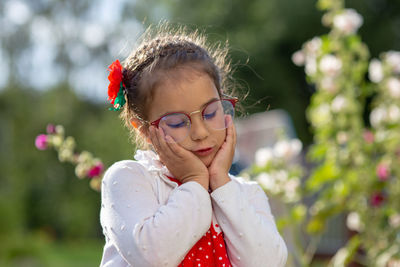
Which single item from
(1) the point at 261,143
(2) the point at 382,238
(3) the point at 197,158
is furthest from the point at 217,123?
(1) the point at 261,143

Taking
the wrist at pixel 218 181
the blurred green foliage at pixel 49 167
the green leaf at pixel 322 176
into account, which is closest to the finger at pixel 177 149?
the wrist at pixel 218 181

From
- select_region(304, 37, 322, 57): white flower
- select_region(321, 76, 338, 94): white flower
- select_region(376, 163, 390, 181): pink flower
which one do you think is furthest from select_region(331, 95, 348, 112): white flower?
select_region(376, 163, 390, 181): pink flower

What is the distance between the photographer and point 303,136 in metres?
16.0

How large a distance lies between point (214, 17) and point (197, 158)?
15456 mm

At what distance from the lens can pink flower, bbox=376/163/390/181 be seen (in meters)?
3.28

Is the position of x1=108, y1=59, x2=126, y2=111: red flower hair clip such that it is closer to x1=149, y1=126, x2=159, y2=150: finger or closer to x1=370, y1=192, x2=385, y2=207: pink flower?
x1=149, y1=126, x2=159, y2=150: finger

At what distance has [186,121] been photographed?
153cm

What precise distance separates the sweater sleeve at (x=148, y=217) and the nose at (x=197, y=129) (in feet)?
0.46

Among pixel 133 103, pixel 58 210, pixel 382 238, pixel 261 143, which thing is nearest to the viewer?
pixel 133 103

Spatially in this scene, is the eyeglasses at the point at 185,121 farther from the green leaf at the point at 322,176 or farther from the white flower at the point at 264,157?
the green leaf at the point at 322,176

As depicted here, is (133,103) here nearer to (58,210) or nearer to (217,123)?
(217,123)

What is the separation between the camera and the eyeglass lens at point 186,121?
1533 millimetres

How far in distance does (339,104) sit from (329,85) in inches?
5.7

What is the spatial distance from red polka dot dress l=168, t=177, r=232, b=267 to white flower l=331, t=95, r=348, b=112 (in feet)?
7.08
